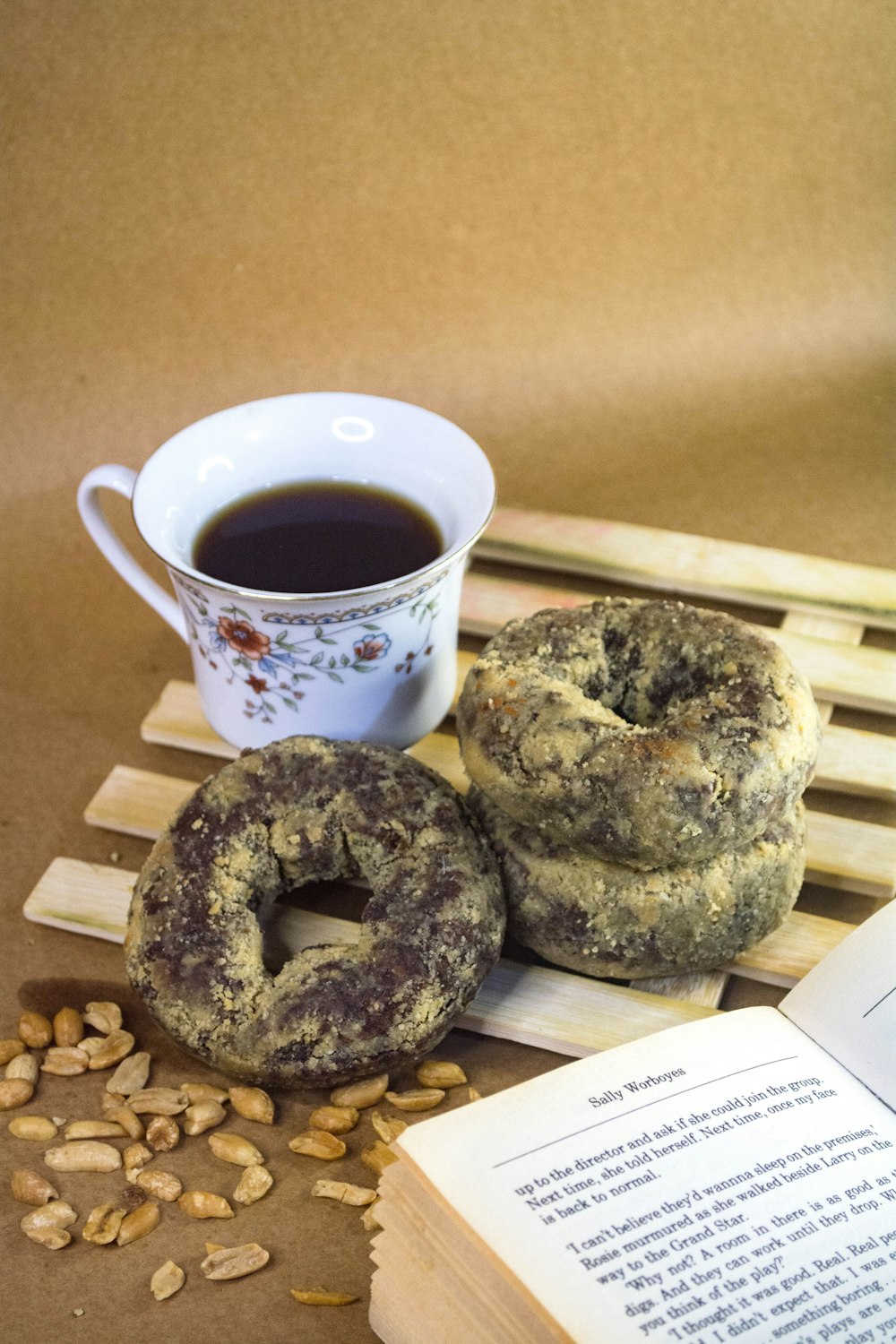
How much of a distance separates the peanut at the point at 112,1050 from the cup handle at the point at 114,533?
36cm

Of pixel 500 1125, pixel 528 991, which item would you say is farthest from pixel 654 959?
pixel 500 1125

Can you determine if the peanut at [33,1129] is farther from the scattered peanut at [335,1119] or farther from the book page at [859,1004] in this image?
the book page at [859,1004]

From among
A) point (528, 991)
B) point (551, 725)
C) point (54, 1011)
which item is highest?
point (551, 725)

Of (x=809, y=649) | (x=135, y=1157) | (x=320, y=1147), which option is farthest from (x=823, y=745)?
(x=135, y=1157)

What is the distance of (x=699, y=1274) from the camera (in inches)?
28.6

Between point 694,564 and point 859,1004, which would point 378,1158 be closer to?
point 859,1004

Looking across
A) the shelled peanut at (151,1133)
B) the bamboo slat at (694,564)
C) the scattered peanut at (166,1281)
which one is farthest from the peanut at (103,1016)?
the bamboo slat at (694,564)

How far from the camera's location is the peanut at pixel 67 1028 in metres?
1.00

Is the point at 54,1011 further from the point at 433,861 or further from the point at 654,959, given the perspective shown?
the point at 654,959

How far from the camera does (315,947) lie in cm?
94

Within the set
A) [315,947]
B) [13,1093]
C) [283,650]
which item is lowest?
[13,1093]

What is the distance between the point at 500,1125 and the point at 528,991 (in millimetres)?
210

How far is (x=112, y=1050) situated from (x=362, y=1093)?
201 mm

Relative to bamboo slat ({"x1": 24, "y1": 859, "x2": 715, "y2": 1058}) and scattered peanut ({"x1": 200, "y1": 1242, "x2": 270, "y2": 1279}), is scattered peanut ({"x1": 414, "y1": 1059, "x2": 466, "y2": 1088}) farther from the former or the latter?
scattered peanut ({"x1": 200, "y1": 1242, "x2": 270, "y2": 1279})
